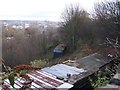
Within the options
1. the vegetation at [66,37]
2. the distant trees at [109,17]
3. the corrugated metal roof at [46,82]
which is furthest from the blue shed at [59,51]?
the corrugated metal roof at [46,82]

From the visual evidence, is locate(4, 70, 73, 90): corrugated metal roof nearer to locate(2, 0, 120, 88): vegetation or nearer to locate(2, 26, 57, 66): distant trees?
locate(2, 0, 120, 88): vegetation

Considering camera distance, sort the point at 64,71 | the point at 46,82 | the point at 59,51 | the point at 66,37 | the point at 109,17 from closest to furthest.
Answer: the point at 46,82, the point at 64,71, the point at 109,17, the point at 59,51, the point at 66,37

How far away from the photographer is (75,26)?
16047mm

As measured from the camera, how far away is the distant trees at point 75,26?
15.7 meters

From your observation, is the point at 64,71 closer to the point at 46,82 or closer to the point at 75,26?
the point at 46,82

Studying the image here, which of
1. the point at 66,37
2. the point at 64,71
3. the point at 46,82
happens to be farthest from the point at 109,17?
the point at 46,82

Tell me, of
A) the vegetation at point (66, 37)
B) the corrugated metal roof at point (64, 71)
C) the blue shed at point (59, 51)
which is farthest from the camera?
the blue shed at point (59, 51)

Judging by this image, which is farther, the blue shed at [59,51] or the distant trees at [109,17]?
the blue shed at [59,51]

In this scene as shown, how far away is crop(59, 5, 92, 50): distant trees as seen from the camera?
15.7 m

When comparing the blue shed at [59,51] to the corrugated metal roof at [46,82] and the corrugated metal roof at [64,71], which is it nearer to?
the corrugated metal roof at [64,71]

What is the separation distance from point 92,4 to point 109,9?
187cm

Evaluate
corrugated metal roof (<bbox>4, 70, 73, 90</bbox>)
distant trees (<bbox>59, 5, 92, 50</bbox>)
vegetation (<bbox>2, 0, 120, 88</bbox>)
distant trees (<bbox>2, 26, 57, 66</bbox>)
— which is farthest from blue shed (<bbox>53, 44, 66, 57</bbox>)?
corrugated metal roof (<bbox>4, 70, 73, 90</bbox>)

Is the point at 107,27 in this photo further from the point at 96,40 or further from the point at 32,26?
the point at 32,26

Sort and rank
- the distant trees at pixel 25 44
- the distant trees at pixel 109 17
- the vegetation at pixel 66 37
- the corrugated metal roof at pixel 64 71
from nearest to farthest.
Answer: the corrugated metal roof at pixel 64 71
the distant trees at pixel 109 17
the vegetation at pixel 66 37
the distant trees at pixel 25 44
